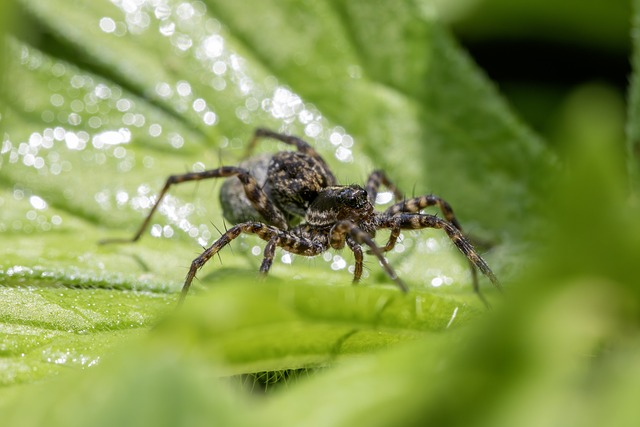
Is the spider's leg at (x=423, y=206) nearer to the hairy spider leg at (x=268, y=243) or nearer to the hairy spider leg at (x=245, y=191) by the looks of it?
the hairy spider leg at (x=268, y=243)

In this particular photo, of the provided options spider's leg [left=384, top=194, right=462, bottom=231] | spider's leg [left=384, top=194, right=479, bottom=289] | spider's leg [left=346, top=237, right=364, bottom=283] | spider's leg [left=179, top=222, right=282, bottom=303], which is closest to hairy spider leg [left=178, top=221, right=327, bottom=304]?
spider's leg [left=179, top=222, right=282, bottom=303]

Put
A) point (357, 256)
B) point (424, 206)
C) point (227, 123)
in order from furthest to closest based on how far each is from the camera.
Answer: point (227, 123) → point (424, 206) → point (357, 256)

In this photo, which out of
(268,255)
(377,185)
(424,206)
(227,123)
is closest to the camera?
(268,255)

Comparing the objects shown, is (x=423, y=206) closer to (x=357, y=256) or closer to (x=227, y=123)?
(x=357, y=256)

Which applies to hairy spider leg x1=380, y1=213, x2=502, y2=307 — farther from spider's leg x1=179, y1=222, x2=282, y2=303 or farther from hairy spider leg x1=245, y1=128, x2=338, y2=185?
spider's leg x1=179, y1=222, x2=282, y2=303

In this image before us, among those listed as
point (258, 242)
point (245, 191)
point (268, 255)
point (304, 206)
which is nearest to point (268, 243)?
point (268, 255)

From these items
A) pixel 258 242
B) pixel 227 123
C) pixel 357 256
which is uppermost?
pixel 227 123

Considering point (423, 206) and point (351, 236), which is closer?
point (351, 236)
